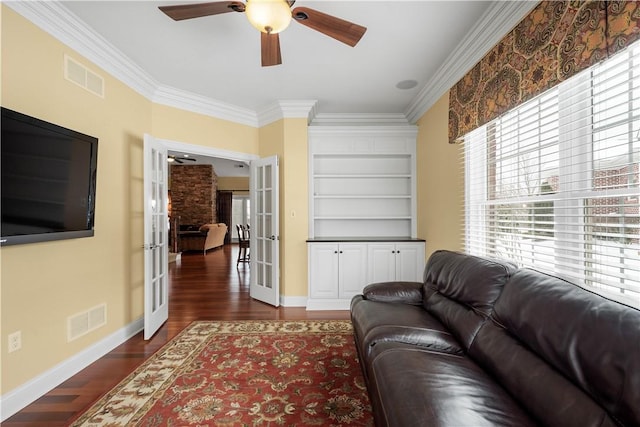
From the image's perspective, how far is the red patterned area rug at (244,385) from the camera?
1651 millimetres

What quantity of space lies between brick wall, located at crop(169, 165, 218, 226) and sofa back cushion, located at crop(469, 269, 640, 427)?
9.33 meters

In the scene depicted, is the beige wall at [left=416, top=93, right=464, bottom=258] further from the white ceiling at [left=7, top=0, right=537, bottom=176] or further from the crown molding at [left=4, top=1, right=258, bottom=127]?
the crown molding at [left=4, top=1, right=258, bottom=127]

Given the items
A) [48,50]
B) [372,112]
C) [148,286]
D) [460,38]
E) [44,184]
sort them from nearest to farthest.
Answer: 1. [44,184]
2. [48,50]
3. [460,38]
4. [148,286]
5. [372,112]

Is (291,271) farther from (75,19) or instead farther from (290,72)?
(75,19)

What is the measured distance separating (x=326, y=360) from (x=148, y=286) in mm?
1954

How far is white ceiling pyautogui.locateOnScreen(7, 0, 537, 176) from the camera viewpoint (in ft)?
6.47

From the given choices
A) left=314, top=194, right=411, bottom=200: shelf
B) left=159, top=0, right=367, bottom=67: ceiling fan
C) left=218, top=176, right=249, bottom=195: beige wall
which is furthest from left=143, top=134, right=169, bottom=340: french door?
left=218, top=176, right=249, bottom=195: beige wall

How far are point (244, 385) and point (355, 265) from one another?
6.68 feet

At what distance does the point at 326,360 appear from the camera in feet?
7.46

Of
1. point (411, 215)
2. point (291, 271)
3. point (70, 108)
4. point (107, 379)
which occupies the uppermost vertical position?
point (70, 108)

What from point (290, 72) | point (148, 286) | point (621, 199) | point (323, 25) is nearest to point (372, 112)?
point (290, 72)

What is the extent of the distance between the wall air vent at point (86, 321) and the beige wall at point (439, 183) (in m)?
3.54

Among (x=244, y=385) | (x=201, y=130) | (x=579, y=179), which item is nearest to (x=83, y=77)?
(x=201, y=130)

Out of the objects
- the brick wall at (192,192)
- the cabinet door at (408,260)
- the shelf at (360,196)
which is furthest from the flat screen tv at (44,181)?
the brick wall at (192,192)
